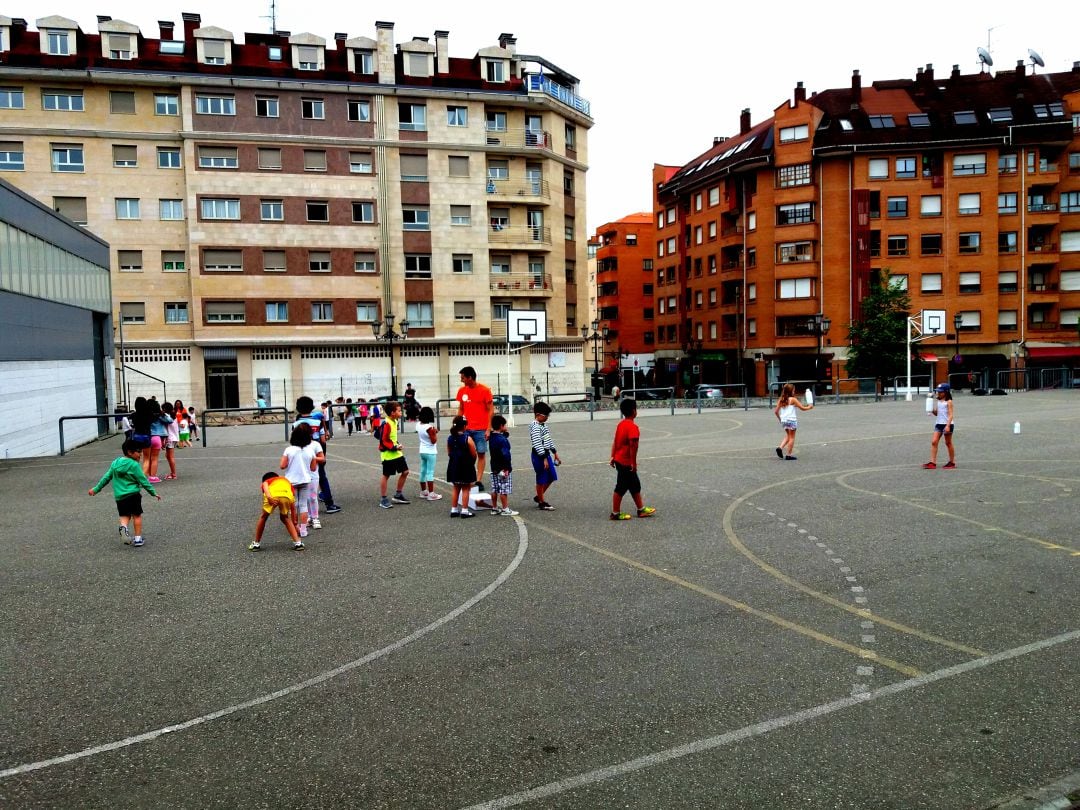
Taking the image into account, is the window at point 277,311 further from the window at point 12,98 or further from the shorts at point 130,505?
the shorts at point 130,505

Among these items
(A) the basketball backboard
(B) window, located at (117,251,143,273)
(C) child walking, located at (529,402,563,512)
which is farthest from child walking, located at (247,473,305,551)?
(B) window, located at (117,251,143,273)

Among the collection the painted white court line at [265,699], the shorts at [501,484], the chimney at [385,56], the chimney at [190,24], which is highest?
the chimney at [190,24]

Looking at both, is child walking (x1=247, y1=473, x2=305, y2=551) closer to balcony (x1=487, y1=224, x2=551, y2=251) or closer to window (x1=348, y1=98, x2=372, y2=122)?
balcony (x1=487, y1=224, x2=551, y2=251)

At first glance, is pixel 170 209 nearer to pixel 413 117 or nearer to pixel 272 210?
pixel 272 210

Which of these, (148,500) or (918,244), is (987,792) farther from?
(918,244)

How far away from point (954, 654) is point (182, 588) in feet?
23.9

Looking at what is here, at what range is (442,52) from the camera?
51000 mm

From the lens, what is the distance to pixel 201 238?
46.6m

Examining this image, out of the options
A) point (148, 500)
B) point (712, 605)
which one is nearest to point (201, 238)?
point (148, 500)

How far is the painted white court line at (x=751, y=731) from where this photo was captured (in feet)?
15.2

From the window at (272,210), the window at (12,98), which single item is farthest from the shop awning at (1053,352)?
the window at (12,98)

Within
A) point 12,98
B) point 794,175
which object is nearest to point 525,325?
point 12,98

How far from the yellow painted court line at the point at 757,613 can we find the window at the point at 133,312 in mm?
42720

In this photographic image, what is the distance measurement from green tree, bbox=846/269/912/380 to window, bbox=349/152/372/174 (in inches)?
1233
